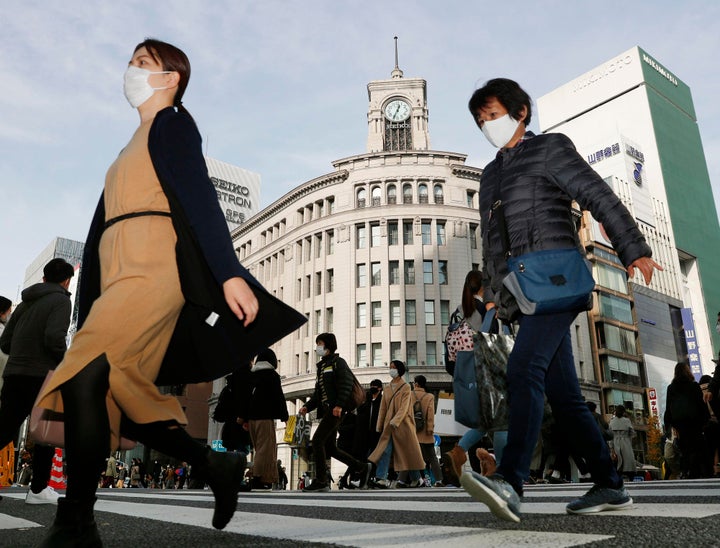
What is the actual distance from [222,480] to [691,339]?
7464 cm

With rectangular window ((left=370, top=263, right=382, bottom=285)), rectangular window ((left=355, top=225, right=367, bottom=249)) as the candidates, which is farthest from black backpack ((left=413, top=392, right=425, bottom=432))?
rectangular window ((left=355, top=225, right=367, bottom=249))

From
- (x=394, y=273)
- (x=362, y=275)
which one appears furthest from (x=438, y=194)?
(x=362, y=275)

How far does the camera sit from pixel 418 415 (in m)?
9.70

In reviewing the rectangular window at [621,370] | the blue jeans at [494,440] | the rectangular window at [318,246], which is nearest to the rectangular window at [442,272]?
the rectangular window at [318,246]

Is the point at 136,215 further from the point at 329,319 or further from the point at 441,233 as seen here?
the point at 441,233

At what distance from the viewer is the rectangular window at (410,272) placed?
4347 centimetres

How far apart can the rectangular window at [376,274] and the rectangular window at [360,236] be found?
6.02 ft

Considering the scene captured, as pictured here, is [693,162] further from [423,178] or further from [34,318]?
[34,318]

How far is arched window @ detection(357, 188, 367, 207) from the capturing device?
46.2 meters

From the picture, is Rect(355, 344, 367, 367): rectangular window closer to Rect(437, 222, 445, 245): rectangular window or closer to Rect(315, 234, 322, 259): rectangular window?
Rect(315, 234, 322, 259): rectangular window

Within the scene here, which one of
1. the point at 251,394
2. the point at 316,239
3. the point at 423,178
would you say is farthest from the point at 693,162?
→ the point at 251,394

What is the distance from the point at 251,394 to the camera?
25.1 feet

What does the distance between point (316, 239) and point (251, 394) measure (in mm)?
40252

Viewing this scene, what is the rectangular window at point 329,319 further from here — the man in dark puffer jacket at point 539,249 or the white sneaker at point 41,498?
the man in dark puffer jacket at point 539,249
